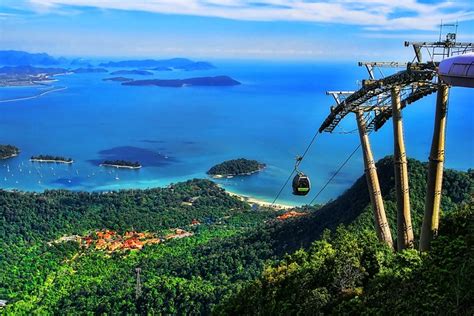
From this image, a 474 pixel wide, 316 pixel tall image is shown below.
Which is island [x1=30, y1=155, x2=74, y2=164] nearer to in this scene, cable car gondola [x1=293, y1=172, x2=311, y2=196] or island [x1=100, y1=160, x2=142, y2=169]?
island [x1=100, y1=160, x2=142, y2=169]

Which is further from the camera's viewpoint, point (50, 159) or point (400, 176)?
point (50, 159)

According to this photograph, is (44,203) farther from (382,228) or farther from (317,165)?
(382,228)

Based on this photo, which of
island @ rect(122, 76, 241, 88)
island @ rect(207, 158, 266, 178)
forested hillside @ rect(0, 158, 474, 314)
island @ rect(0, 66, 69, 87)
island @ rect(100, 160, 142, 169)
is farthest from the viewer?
island @ rect(122, 76, 241, 88)

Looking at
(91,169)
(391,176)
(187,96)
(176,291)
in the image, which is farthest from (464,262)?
(187,96)

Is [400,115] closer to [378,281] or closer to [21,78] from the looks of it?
[378,281]

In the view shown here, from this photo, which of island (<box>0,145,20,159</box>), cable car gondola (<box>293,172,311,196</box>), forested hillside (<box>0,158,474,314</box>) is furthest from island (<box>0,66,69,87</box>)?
cable car gondola (<box>293,172,311,196</box>)

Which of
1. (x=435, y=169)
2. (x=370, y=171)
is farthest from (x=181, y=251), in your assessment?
(x=435, y=169)
